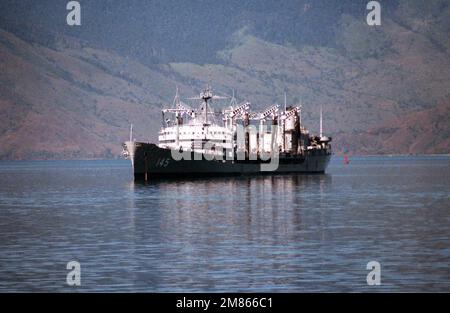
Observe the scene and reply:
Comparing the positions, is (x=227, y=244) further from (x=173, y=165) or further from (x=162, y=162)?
(x=173, y=165)

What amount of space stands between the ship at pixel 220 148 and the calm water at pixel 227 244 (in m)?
45.6

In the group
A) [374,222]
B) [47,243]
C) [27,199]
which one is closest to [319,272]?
[47,243]

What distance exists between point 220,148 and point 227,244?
316 feet

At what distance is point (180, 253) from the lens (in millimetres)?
45625

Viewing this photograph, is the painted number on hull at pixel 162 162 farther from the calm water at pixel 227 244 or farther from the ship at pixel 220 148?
the calm water at pixel 227 244

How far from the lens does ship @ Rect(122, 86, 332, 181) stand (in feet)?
444

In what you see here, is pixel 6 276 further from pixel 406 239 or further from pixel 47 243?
pixel 406 239

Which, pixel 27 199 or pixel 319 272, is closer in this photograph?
pixel 319 272

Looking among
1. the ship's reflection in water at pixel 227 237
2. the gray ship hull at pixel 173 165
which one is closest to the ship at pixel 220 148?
the gray ship hull at pixel 173 165

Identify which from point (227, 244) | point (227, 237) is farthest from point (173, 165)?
point (227, 244)

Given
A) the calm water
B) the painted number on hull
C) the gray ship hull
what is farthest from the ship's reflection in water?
the painted number on hull

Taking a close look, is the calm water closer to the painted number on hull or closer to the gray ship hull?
the gray ship hull

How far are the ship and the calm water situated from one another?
45.6m
